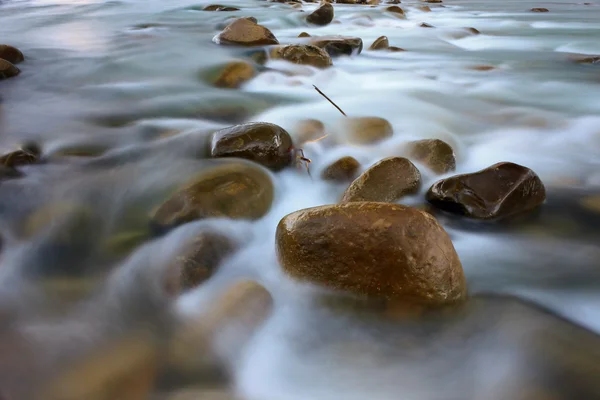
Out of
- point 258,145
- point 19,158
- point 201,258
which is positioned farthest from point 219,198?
point 19,158

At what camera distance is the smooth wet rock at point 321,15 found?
26.6ft

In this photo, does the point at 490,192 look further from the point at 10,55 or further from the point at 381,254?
the point at 10,55

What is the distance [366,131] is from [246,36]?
10.7 feet

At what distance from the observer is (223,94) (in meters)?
3.91

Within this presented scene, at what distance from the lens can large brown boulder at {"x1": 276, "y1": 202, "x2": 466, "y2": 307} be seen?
1429 mm

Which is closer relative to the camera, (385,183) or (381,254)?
(381,254)

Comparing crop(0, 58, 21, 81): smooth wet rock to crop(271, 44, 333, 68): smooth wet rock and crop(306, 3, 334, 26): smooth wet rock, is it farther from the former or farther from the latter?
crop(306, 3, 334, 26): smooth wet rock

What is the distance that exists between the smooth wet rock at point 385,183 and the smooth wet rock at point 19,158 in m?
1.95

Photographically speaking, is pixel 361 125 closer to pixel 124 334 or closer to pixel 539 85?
pixel 124 334

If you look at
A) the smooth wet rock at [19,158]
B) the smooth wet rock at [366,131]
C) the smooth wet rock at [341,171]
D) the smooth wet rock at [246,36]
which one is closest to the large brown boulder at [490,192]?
the smooth wet rock at [341,171]

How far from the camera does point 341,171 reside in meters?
2.43

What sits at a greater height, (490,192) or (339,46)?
(490,192)

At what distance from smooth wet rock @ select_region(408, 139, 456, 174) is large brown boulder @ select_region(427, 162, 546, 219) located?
37 cm

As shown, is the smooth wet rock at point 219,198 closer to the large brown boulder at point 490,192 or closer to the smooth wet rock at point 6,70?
Answer: the large brown boulder at point 490,192
